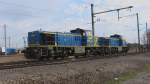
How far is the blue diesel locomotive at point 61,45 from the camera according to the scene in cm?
3188

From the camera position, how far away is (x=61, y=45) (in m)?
34.7

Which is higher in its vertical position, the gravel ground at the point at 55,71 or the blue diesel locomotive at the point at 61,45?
the blue diesel locomotive at the point at 61,45

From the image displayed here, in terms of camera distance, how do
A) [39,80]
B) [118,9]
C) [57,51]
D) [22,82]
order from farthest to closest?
[118,9], [57,51], [39,80], [22,82]

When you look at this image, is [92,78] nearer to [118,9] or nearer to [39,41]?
[39,41]

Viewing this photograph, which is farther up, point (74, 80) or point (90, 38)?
point (90, 38)

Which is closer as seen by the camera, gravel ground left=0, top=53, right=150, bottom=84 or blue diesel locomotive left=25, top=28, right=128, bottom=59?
gravel ground left=0, top=53, right=150, bottom=84

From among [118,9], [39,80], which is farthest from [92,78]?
[118,9]

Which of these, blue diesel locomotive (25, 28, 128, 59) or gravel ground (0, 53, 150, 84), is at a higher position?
blue diesel locomotive (25, 28, 128, 59)

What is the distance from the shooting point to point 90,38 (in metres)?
42.2

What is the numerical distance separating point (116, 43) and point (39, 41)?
80.2ft

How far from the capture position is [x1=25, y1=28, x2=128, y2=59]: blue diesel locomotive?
3188 centimetres

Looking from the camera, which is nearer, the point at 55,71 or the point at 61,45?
the point at 55,71

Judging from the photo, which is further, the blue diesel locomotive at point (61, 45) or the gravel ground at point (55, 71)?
the blue diesel locomotive at point (61, 45)

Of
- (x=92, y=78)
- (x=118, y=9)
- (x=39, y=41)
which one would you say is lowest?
(x=92, y=78)
